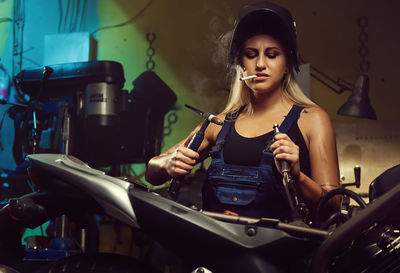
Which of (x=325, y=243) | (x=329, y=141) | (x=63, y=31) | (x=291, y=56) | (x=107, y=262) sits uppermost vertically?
(x=63, y=31)

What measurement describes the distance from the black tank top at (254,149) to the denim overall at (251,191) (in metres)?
0.07

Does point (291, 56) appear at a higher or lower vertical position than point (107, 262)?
higher

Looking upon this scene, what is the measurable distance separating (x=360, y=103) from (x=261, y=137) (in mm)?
2268

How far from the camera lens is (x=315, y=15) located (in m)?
3.94

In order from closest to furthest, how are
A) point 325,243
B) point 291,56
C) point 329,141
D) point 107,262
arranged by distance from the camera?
point 325,243 → point 107,262 → point 329,141 → point 291,56

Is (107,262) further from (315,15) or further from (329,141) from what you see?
(315,15)

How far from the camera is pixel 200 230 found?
827 millimetres

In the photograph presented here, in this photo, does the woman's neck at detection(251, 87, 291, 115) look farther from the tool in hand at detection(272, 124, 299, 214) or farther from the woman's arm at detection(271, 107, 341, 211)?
the tool in hand at detection(272, 124, 299, 214)

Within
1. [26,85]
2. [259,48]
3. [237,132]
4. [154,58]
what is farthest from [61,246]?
[154,58]

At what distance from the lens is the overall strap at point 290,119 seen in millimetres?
1521

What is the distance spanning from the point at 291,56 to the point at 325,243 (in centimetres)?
101

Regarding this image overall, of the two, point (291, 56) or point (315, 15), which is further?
point (315, 15)

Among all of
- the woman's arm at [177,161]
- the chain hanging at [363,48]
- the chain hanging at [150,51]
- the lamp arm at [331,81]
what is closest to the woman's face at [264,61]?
the woman's arm at [177,161]

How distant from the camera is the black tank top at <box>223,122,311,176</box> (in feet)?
4.90
